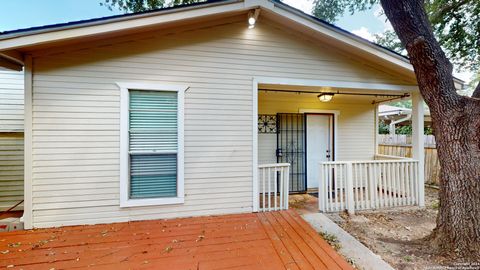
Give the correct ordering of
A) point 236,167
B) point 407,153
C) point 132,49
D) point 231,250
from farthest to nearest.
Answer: point 407,153 → point 236,167 → point 132,49 → point 231,250

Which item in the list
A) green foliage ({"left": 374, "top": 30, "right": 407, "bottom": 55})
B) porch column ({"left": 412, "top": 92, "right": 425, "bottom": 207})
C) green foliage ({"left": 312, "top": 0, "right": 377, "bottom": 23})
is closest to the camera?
porch column ({"left": 412, "top": 92, "right": 425, "bottom": 207})

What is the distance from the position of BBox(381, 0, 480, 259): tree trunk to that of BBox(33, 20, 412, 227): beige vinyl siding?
4.41 ft

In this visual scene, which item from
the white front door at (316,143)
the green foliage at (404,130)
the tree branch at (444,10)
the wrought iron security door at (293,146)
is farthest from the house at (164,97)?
the green foliage at (404,130)

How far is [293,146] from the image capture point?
5.54 m

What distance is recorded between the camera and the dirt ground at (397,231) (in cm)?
247

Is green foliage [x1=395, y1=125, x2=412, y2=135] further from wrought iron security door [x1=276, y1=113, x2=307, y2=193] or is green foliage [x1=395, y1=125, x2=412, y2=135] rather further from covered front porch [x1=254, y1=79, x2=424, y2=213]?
wrought iron security door [x1=276, y1=113, x2=307, y2=193]

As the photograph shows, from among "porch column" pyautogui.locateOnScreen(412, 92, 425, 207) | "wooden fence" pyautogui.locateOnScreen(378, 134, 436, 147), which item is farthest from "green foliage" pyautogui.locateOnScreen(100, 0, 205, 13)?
"wooden fence" pyautogui.locateOnScreen(378, 134, 436, 147)

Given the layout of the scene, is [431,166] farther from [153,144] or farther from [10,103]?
[10,103]

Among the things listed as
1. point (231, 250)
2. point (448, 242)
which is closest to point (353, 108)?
point (448, 242)

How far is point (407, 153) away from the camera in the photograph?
711 centimetres

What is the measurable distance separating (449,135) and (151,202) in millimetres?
4181

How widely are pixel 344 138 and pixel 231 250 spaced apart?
15.4 feet

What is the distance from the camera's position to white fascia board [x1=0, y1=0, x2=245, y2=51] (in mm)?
2705

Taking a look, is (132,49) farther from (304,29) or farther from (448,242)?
(448,242)
